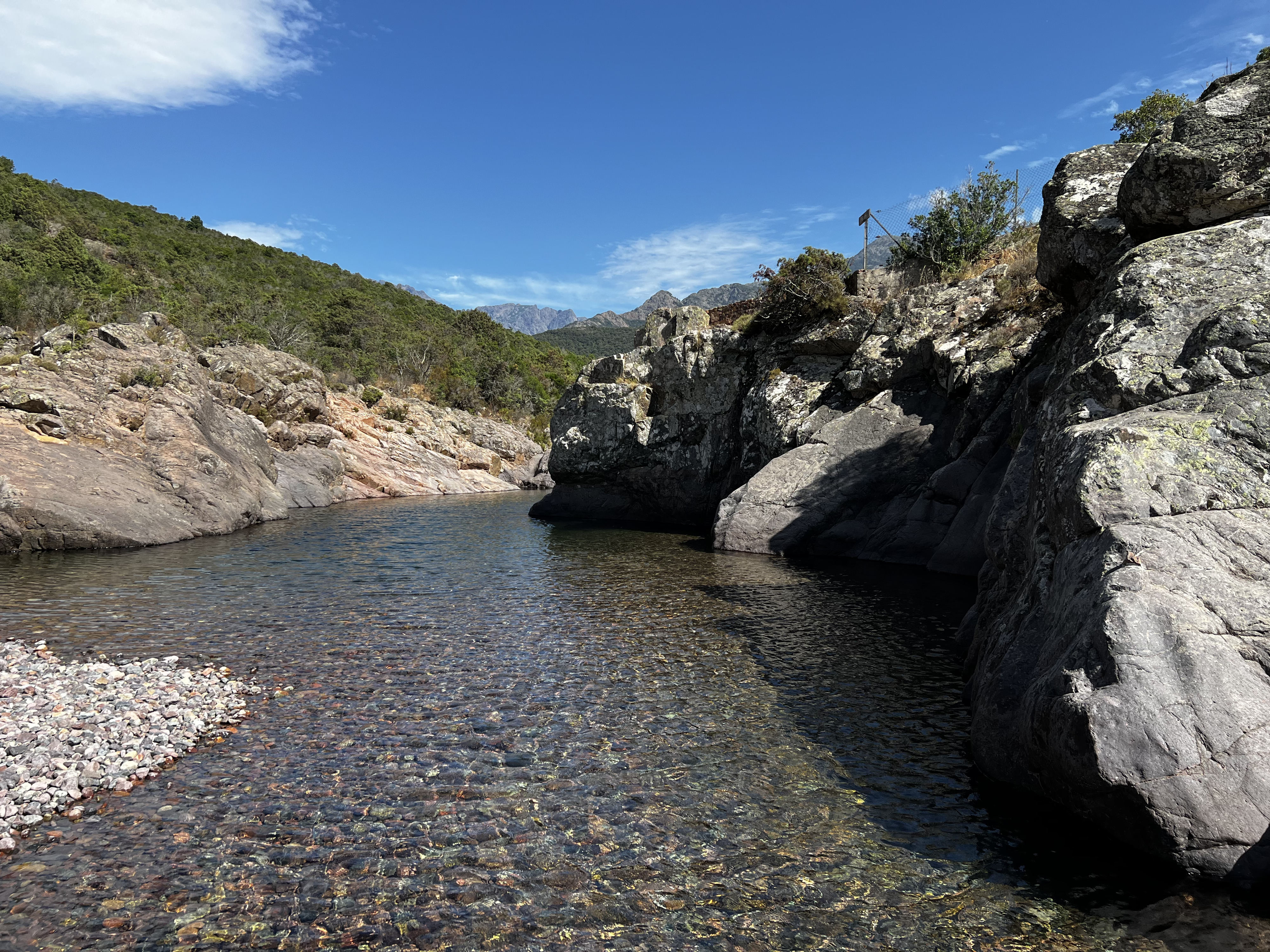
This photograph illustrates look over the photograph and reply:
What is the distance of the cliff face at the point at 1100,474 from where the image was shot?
6.88 metres

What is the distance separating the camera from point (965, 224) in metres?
32.3

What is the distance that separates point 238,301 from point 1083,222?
2916 inches

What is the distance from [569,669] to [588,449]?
2724 cm

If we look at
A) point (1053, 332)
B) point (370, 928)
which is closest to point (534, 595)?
point (370, 928)

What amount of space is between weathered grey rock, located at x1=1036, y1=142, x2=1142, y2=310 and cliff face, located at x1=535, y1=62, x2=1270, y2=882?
6cm

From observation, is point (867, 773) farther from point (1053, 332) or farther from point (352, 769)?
point (1053, 332)

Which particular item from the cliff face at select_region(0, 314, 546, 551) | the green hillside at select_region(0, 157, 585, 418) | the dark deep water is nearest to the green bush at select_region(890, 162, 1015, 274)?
the dark deep water

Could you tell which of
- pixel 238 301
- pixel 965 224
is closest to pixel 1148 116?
pixel 965 224

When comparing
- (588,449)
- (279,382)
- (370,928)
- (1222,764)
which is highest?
(279,382)

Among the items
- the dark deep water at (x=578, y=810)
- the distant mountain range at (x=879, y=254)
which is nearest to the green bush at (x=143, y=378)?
the dark deep water at (x=578, y=810)

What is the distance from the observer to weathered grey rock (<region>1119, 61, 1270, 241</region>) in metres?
14.0

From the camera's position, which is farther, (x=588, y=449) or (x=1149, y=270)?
(x=588, y=449)

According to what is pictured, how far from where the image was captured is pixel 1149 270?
13227mm

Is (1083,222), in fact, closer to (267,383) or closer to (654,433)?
(654,433)
